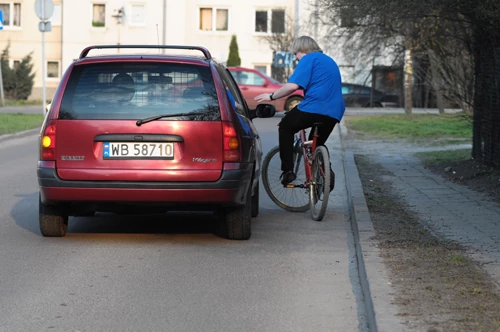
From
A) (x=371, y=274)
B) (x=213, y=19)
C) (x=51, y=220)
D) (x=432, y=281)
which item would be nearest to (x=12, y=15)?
(x=213, y=19)

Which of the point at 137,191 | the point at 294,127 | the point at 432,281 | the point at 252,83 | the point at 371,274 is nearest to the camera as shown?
the point at 432,281

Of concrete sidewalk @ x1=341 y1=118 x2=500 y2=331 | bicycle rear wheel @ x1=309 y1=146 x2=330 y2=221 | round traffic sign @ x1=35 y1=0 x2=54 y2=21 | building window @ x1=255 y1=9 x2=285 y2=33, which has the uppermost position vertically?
building window @ x1=255 y1=9 x2=285 y2=33

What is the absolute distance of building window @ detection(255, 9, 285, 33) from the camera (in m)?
55.0

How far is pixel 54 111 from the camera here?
7926 mm

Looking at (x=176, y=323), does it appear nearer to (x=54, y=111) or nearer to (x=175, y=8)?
(x=54, y=111)

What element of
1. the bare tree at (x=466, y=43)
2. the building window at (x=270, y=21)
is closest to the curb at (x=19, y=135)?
the bare tree at (x=466, y=43)

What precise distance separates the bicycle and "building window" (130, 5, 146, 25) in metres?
47.7

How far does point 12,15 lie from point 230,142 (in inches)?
2079

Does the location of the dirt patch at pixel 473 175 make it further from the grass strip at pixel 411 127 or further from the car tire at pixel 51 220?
the grass strip at pixel 411 127

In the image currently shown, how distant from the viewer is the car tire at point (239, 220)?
8242mm

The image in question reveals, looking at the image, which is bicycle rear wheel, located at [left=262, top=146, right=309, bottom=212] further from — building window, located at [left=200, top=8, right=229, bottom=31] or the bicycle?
building window, located at [left=200, top=8, right=229, bottom=31]

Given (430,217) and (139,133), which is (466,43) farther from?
(139,133)

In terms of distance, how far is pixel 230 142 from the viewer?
7910 millimetres

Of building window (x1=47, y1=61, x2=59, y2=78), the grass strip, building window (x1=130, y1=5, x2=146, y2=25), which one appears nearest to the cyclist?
the grass strip
